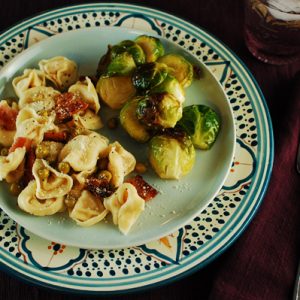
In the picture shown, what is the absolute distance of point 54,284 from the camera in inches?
107

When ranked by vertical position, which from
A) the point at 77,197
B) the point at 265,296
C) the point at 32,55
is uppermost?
the point at 32,55

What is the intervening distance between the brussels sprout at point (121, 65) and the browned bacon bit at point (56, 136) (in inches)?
21.4

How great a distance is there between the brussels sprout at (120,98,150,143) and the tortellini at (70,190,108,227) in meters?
0.57

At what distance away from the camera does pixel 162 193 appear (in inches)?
122

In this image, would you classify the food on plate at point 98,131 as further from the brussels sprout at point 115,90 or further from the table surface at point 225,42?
the table surface at point 225,42

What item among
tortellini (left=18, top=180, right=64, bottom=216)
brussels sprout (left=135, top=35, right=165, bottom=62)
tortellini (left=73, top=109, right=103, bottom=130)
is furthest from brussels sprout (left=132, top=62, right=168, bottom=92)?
tortellini (left=18, top=180, right=64, bottom=216)

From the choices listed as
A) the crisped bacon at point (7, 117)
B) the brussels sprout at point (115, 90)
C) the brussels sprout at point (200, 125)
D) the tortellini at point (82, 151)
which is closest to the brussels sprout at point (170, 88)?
the brussels sprout at point (200, 125)

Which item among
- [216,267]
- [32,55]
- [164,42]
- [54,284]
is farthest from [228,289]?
[32,55]

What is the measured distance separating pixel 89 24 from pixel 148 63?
3.03 ft

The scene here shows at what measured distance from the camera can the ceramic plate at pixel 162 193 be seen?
109 inches

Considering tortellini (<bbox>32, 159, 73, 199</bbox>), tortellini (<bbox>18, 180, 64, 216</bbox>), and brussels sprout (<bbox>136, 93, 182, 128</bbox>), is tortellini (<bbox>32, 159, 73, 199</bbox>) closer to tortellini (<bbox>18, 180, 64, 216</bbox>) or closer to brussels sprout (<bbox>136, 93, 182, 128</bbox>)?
tortellini (<bbox>18, 180, 64, 216</bbox>)

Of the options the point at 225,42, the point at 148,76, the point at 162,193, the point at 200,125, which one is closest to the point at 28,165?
the point at 162,193

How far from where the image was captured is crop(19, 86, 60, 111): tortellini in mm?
3272

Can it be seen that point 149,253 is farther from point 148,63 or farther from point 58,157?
point 148,63
